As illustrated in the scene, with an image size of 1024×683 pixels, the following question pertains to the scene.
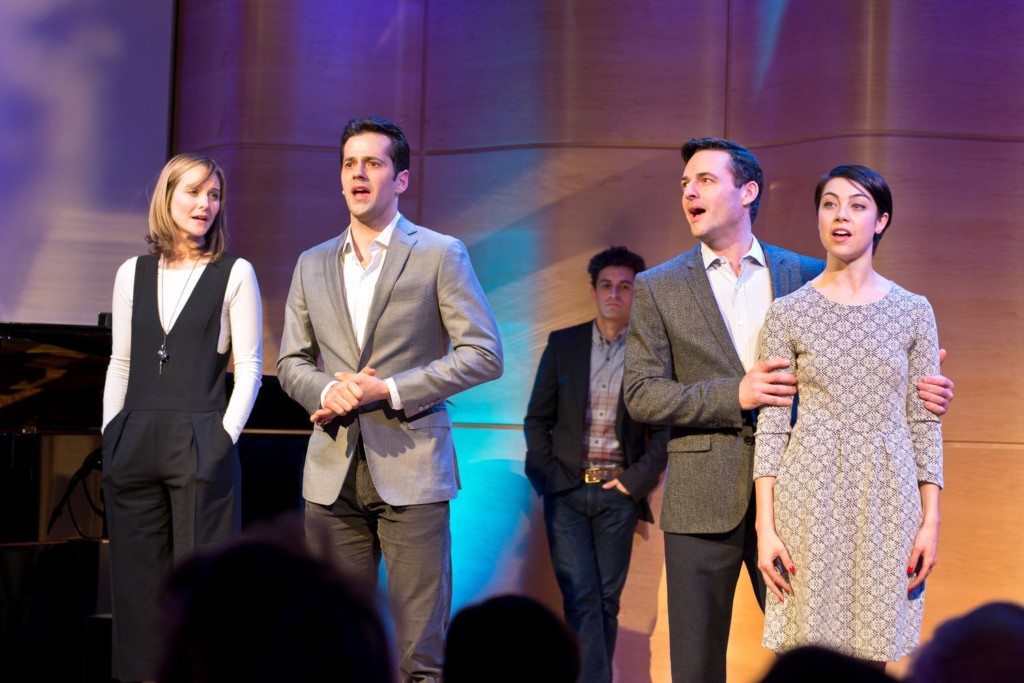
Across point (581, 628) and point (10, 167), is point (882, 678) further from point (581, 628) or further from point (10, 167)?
point (10, 167)

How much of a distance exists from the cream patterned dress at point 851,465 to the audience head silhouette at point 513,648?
151 cm

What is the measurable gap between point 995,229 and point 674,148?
1.32 meters

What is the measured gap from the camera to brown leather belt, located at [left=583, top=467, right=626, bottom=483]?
4.40 m

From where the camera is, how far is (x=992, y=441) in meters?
4.12

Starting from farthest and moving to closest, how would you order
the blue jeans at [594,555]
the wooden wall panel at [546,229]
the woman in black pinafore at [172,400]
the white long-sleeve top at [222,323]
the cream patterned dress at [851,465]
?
1. the wooden wall panel at [546,229]
2. the blue jeans at [594,555]
3. the white long-sleeve top at [222,323]
4. the woman in black pinafore at [172,400]
5. the cream patterned dress at [851,465]

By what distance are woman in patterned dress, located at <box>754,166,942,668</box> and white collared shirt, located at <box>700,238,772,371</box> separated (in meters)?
0.18

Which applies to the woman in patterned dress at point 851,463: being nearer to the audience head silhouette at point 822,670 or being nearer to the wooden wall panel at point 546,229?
the audience head silhouette at point 822,670

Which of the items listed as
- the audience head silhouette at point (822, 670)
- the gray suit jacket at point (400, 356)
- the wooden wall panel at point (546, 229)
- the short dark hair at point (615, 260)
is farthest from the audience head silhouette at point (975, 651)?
the wooden wall panel at point (546, 229)

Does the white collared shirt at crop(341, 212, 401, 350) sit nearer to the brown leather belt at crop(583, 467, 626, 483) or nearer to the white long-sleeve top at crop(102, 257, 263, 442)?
the white long-sleeve top at crop(102, 257, 263, 442)

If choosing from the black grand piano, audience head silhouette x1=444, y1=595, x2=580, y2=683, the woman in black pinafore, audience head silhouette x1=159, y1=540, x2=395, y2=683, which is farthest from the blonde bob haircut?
audience head silhouette x1=159, y1=540, x2=395, y2=683

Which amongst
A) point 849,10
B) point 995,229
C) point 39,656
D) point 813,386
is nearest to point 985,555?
point 995,229

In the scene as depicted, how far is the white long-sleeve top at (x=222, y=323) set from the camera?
3.12 metres

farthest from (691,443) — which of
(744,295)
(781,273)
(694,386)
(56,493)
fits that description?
(56,493)

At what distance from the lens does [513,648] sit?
118 centimetres
